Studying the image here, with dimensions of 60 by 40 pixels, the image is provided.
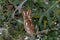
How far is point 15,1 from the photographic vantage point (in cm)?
272

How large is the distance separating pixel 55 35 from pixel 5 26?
21.5 inches

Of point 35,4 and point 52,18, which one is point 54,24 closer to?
point 52,18

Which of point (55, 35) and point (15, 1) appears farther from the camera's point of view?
point (15, 1)

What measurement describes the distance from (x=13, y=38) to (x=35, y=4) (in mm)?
501

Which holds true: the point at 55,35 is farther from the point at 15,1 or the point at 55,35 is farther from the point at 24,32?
the point at 15,1

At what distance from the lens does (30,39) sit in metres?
2.43

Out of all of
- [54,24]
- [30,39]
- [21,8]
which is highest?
[21,8]

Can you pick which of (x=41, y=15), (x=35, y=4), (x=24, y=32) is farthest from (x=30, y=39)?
(x=35, y=4)

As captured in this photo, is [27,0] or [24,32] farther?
[27,0]

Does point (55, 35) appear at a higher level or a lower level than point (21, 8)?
lower

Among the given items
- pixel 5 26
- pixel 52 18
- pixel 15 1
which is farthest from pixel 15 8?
pixel 52 18

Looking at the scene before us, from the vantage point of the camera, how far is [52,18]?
2.54 m

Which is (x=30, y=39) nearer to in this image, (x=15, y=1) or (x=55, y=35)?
(x=55, y=35)

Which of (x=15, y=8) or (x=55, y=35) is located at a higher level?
(x=15, y=8)
